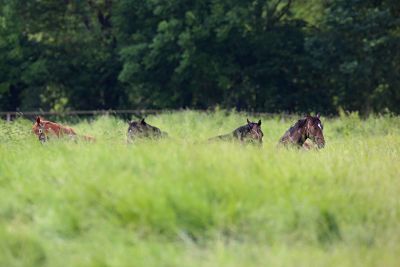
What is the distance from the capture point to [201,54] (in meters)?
40.2

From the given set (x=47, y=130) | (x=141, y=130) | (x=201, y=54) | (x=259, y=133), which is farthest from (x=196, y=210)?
(x=201, y=54)

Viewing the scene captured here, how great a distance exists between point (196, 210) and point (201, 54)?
1303 inches

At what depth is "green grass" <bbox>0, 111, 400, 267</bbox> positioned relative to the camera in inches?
274

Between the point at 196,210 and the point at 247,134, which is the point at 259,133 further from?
the point at 196,210

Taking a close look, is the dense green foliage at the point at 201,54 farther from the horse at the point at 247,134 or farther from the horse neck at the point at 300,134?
the horse at the point at 247,134

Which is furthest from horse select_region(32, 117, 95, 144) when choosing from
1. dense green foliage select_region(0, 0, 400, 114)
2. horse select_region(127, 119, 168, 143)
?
dense green foliage select_region(0, 0, 400, 114)

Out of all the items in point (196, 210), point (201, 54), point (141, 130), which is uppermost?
point (201, 54)

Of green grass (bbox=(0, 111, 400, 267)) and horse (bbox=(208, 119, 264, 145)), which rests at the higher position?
horse (bbox=(208, 119, 264, 145))

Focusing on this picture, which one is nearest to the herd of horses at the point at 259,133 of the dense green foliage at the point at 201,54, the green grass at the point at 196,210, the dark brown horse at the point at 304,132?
the dark brown horse at the point at 304,132

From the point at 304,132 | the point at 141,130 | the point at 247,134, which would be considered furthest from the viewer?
the point at 141,130

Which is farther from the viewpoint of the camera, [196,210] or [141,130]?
[141,130]

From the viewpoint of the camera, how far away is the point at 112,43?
4525 cm

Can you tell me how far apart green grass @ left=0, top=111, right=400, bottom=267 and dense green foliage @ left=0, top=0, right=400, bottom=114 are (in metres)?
29.9

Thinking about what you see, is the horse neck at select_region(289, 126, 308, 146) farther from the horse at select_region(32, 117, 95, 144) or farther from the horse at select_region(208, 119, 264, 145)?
the horse at select_region(32, 117, 95, 144)
